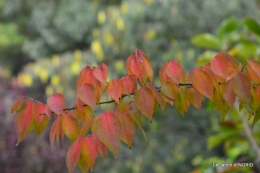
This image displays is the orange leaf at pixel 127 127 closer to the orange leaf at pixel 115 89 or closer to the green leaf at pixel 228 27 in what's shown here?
the orange leaf at pixel 115 89

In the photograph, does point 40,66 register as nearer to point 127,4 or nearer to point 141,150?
point 127,4

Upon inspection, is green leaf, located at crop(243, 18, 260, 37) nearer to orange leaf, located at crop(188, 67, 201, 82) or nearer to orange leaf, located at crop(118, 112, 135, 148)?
orange leaf, located at crop(188, 67, 201, 82)

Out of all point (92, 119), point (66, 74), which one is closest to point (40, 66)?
point (66, 74)

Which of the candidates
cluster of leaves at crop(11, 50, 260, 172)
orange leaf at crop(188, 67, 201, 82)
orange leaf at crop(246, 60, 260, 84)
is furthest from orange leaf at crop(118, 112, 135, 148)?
orange leaf at crop(246, 60, 260, 84)

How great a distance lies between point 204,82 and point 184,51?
4.38 meters

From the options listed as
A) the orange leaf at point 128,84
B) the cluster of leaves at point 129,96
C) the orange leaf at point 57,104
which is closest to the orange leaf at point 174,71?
the cluster of leaves at point 129,96

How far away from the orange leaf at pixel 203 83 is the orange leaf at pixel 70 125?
358mm

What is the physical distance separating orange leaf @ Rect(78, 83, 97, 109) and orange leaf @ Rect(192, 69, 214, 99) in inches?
11.2

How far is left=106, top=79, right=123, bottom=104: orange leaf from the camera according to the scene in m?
1.16

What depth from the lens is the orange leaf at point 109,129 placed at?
3.40 feet

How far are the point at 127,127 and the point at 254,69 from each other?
1.26 feet

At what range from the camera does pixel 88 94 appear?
113 cm

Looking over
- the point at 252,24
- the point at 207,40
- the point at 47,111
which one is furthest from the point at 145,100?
the point at 207,40

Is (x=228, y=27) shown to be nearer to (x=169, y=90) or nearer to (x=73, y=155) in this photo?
(x=169, y=90)
